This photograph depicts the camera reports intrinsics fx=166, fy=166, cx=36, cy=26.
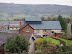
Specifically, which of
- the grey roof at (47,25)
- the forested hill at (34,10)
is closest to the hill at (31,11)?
the forested hill at (34,10)

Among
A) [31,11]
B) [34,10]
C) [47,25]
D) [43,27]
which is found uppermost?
[47,25]

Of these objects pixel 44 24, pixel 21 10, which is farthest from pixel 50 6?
pixel 44 24

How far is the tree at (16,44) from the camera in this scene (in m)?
14.4

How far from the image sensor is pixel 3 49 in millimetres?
15336

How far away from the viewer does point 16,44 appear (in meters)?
14.5

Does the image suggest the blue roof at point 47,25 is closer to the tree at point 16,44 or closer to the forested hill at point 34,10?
the tree at point 16,44

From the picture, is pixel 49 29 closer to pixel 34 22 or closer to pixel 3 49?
pixel 34 22

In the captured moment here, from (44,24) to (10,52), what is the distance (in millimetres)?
29756

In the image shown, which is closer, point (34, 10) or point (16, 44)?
point (16, 44)

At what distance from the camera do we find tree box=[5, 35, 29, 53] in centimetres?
1441

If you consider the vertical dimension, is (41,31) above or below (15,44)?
below

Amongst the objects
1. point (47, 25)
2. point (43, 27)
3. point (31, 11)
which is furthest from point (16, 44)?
point (31, 11)

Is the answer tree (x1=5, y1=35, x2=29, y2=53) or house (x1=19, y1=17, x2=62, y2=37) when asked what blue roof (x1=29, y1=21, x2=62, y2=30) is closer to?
house (x1=19, y1=17, x2=62, y2=37)

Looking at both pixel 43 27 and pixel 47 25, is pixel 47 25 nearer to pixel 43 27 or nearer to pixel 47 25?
pixel 47 25
